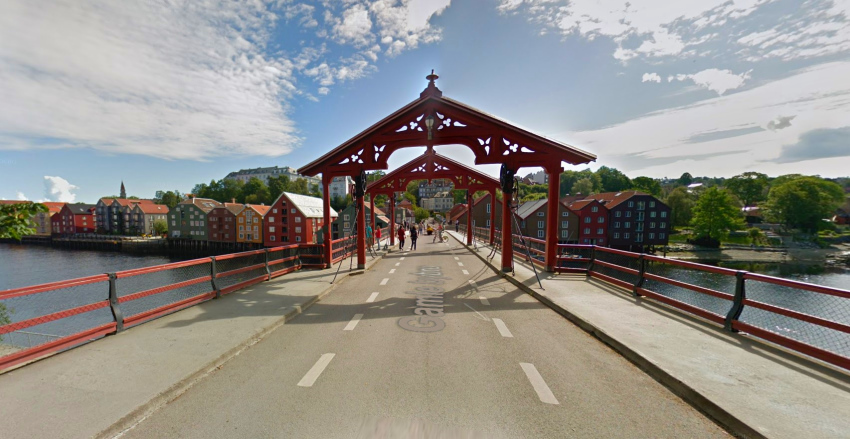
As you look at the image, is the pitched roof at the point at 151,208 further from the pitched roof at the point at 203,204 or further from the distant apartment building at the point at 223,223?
the distant apartment building at the point at 223,223

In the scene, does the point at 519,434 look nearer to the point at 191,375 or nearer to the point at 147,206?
the point at 191,375

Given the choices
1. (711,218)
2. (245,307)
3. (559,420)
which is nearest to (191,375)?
(245,307)

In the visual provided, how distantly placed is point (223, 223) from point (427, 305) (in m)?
77.0

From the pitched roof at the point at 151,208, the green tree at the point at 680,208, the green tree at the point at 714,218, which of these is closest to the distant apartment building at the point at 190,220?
the pitched roof at the point at 151,208

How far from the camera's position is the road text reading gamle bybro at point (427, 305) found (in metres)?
5.97

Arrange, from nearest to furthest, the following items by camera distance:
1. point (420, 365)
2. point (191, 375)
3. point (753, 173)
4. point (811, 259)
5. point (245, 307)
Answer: point (191, 375) < point (420, 365) < point (245, 307) < point (811, 259) < point (753, 173)

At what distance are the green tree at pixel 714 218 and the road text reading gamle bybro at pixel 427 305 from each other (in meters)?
74.5

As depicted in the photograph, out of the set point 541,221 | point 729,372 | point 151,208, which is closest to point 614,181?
point 541,221

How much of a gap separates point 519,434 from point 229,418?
304 cm

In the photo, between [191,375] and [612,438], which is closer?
[612,438]

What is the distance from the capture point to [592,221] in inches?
2191

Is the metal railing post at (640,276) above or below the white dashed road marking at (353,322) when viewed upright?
above

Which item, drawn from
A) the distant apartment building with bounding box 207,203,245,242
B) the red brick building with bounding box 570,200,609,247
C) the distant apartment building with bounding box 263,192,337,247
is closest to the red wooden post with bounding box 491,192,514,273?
the distant apartment building with bounding box 263,192,337,247

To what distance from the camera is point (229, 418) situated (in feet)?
10.6
